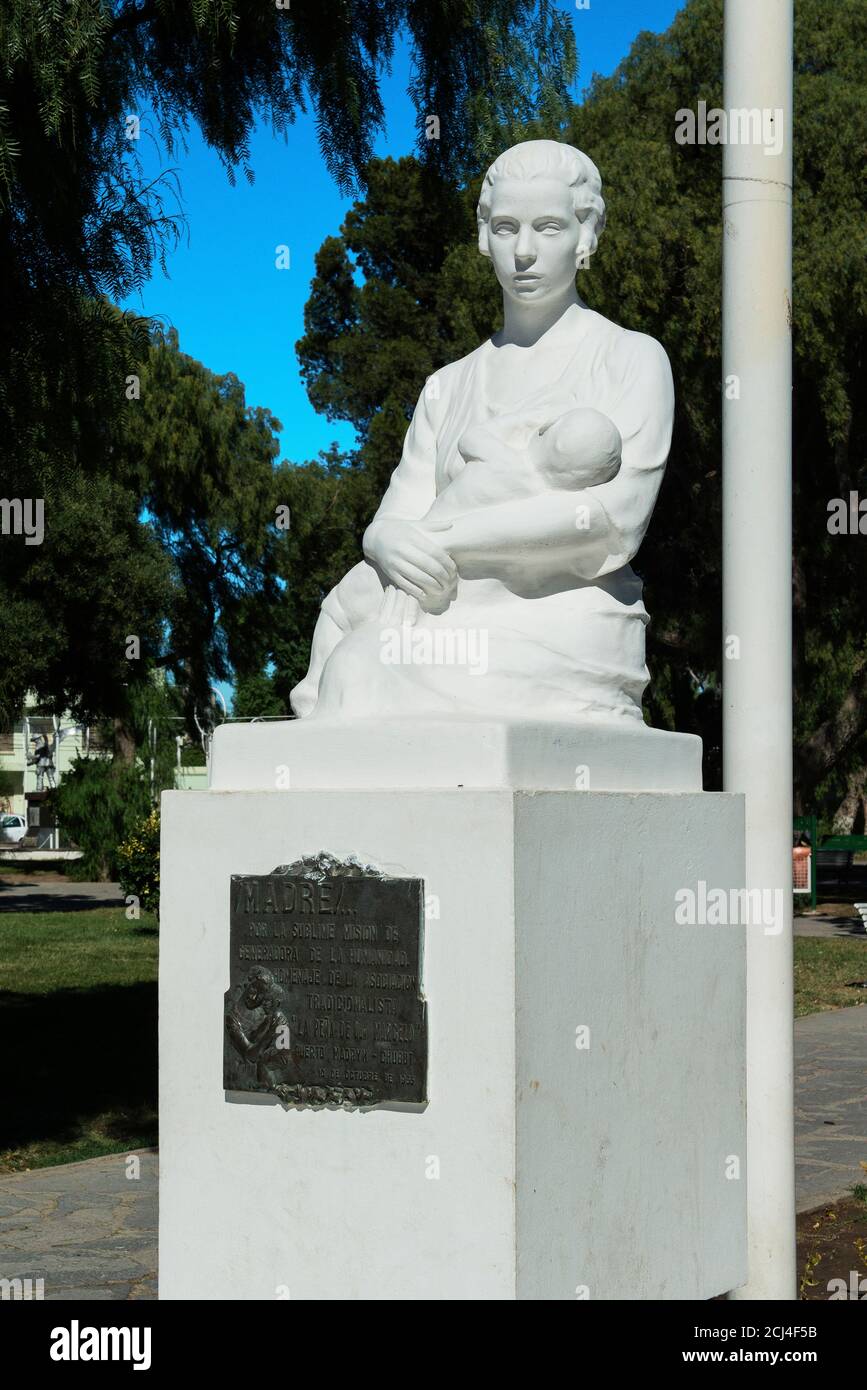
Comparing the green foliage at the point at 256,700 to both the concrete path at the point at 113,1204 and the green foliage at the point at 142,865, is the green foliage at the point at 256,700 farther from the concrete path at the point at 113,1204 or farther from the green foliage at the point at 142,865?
the concrete path at the point at 113,1204

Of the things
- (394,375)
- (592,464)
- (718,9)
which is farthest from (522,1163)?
(394,375)

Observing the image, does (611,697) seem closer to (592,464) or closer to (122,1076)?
(592,464)

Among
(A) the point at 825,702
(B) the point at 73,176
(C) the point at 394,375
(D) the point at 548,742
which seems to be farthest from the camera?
(C) the point at 394,375

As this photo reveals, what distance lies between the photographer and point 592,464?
433 cm

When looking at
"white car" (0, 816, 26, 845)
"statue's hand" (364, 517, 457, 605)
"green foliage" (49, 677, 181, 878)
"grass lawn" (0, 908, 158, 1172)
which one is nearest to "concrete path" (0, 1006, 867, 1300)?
"grass lawn" (0, 908, 158, 1172)

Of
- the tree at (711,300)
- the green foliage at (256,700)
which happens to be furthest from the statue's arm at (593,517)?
the green foliage at (256,700)

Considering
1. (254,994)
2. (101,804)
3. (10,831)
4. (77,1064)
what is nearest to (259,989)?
(254,994)

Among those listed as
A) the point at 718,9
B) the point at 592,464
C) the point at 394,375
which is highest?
the point at 718,9

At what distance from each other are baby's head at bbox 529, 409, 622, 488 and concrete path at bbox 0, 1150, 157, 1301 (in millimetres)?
3008

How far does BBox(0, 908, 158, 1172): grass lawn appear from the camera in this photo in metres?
8.27

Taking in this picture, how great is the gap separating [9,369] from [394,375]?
772 inches

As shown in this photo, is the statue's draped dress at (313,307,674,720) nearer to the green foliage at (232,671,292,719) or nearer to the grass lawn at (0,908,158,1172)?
the grass lawn at (0,908,158,1172)

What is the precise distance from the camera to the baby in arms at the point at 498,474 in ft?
14.2

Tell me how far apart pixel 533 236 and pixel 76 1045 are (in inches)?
307
